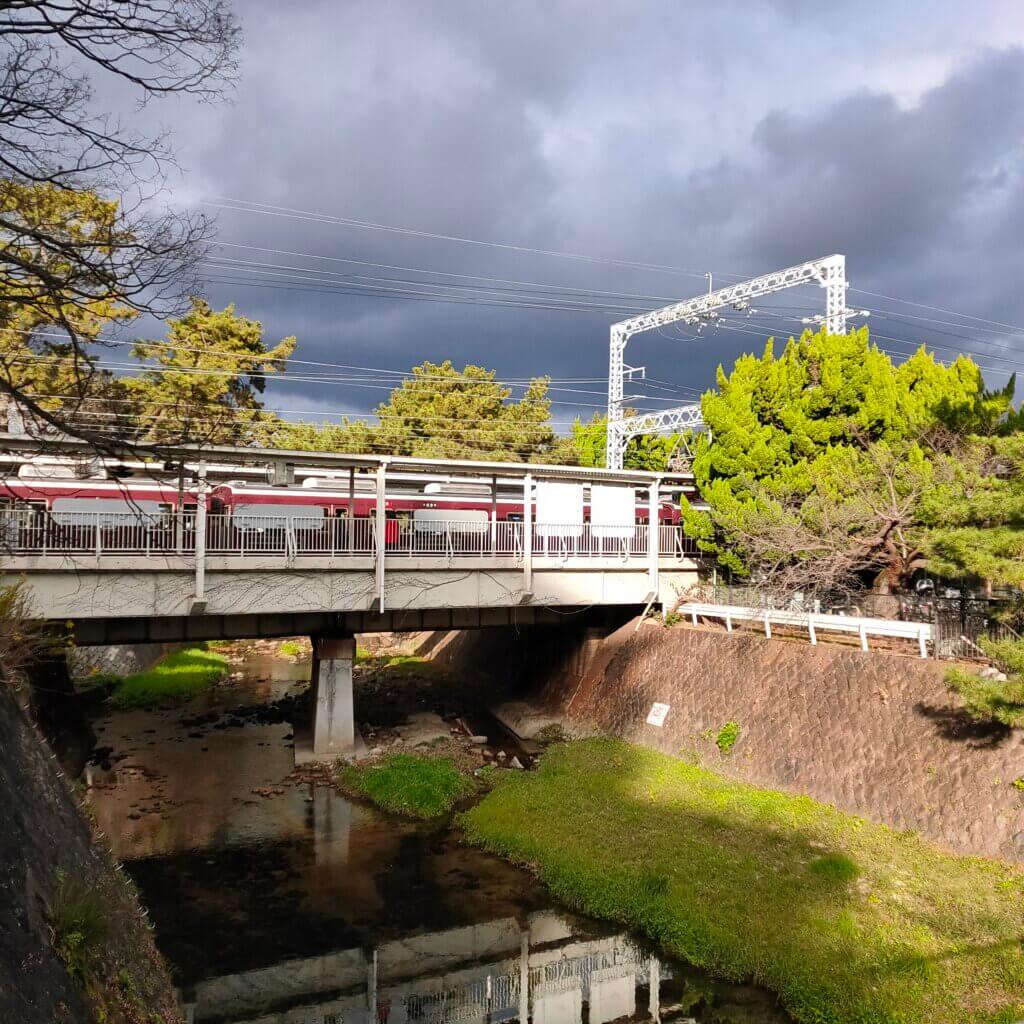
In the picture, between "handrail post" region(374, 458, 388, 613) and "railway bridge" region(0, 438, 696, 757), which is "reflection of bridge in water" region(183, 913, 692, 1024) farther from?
"handrail post" region(374, 458, 388, 613)

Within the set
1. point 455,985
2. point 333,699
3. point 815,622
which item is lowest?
point 455,985

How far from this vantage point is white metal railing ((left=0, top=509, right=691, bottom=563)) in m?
17.4

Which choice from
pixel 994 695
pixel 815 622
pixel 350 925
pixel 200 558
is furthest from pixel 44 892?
pixel 815 622

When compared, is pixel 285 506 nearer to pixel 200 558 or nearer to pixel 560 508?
pixel 200 558

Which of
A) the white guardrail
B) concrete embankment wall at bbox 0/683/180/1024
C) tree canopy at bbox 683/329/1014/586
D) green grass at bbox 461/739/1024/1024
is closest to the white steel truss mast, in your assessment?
tree canopy at bbox 683/329/1014/586

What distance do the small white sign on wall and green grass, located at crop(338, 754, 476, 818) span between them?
5384mm

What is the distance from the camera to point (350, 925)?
40.3 ft

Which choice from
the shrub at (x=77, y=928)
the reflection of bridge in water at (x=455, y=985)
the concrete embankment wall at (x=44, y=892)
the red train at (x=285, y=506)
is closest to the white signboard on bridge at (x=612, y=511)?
the red train at (x=285, y=506)

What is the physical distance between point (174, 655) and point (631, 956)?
2706 cm

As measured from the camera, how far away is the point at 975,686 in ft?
39.2

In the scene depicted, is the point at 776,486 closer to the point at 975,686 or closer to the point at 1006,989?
the point at 975,686

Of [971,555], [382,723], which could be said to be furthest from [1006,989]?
[382,723]

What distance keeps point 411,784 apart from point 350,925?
235 inches

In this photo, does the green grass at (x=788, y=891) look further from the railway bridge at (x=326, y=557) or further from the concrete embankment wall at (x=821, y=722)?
the railway bridge at (x=326, y=557)
